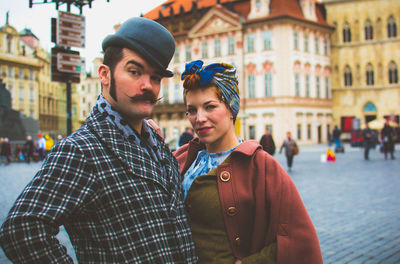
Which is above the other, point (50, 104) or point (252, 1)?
point (252, 1)

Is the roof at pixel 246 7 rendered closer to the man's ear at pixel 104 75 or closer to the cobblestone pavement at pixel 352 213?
the cobblestone pavement at pixel 352 213

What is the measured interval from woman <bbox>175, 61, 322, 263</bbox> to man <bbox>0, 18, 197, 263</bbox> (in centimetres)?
15

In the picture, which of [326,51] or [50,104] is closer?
[326,51]

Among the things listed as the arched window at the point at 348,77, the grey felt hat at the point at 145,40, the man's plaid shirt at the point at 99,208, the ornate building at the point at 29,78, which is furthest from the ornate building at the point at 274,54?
the man's plaid shirt at the point at 99,208

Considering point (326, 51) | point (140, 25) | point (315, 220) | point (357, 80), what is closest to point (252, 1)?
point (326, 51)

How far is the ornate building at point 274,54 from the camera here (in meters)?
39.8

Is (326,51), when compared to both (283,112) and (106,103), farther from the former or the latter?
(106,103)

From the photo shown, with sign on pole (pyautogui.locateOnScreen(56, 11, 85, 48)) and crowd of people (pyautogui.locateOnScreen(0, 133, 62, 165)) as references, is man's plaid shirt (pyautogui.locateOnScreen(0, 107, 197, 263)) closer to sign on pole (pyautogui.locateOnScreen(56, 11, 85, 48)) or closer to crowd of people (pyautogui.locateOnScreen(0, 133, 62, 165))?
sign on pole (pyautogui.locateOnScreen(56, 11, 85, 48))

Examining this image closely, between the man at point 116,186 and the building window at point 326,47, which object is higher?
the building window at point 326,47

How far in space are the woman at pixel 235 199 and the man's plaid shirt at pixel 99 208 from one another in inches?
7.7

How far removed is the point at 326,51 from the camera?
4372 cm

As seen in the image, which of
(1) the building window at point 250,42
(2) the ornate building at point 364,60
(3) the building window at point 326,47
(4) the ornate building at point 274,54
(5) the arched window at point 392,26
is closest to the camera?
(4) the ornate building at point 274,54

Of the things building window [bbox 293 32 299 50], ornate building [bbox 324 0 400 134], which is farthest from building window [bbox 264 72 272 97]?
ornate building [bbox 324 0 400 134]

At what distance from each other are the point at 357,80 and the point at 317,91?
5221 mm
